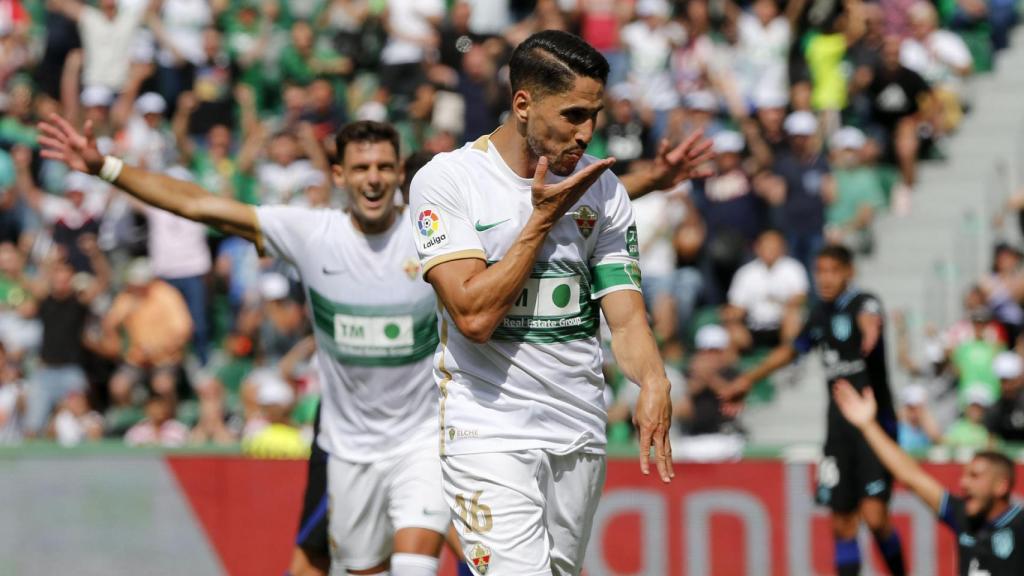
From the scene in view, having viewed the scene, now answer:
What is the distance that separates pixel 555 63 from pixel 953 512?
4.85 metres

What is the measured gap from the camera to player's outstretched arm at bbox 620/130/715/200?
7.70m

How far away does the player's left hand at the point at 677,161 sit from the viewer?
25.2 feet

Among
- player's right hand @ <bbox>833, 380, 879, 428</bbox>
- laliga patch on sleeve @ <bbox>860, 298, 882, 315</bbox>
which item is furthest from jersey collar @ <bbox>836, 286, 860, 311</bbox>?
player's right hand @ <bbox>833, 380, 879, 428</bbox>

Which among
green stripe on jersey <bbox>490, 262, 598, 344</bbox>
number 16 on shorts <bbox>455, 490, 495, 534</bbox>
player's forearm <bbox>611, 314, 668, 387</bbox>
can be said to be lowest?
number 16 on shorts <bbox>455, 490, 495, 534</bbox>

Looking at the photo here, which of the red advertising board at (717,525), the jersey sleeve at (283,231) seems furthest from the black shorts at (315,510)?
the red advertising board at (717,525)

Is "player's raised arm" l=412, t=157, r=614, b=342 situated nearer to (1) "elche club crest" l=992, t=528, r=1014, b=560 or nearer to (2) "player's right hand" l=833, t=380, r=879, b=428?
(2) "player's right hand" l=833, t=380, r=879, b=428

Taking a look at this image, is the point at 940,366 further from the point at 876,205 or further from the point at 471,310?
the point at 471,310

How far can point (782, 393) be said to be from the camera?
52.6 ft

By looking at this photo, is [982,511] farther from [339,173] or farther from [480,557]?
[480,557]

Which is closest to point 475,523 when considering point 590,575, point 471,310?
point 471,310

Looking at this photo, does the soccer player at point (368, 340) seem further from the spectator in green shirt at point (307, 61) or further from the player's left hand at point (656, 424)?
the spectator in green shirt at point (307, 61)

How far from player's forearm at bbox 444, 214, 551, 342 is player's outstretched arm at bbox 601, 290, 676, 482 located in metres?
0.49

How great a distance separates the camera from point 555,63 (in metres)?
5.84

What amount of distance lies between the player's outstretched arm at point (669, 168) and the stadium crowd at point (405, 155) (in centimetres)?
631
